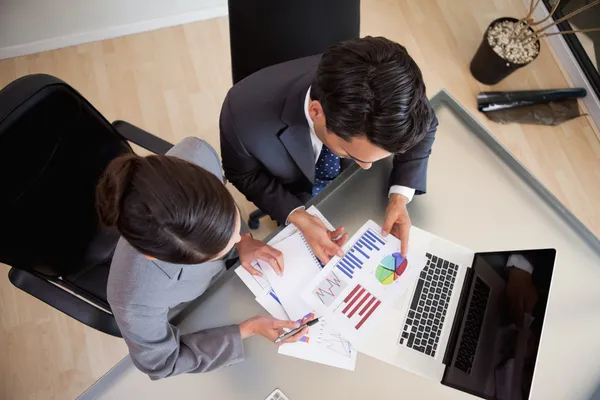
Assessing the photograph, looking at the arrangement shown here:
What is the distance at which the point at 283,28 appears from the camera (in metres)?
1.27

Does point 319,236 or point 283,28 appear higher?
point 283,28

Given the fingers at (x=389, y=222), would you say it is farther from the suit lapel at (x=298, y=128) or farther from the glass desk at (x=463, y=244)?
the suit lapel at (x=298, y=128)

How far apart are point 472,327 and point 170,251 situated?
0.73 m

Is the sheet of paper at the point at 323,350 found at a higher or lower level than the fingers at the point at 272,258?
lower

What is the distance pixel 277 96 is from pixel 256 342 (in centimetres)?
60

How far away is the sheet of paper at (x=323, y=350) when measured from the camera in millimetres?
1029

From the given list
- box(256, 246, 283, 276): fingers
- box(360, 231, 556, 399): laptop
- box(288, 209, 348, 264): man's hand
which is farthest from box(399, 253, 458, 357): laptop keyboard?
box(256, 246, 283, 276): fingers

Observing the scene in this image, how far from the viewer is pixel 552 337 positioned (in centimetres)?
111

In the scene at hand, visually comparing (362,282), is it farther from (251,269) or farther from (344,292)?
(251,269)

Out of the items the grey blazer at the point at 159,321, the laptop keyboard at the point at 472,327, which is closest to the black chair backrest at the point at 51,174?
the grey blazer at the point at 159,321

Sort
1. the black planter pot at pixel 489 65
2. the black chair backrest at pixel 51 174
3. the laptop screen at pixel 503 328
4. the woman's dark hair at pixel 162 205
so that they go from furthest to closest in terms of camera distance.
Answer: the black planter pot at pixel 489 65 < the laptop screen at pixel 503 328 < the black chair backrest at pixel 51 174 < the woman's dark hair at pixel 162 205

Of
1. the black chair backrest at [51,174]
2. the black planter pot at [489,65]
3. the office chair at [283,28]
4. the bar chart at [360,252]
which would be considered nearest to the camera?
the black chair backrest at [51,174]

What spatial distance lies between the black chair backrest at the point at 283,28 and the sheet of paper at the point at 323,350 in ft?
Answer: 2.59

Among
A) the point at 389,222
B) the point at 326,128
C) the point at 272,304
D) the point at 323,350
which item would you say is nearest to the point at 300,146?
A: the point at 326,128
